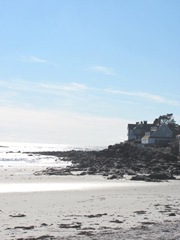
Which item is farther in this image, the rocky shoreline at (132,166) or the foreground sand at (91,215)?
the rocky shoreline at (132,166)

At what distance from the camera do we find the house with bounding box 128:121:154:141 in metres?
111

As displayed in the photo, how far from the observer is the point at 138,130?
114m

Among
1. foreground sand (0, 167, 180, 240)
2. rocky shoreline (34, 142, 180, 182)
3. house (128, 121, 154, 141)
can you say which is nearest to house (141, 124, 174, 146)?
house (128, 121, 154, 141)

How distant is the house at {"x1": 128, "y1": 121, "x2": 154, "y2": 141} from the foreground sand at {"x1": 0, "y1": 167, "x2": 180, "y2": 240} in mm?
89690

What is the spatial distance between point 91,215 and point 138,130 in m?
99.7

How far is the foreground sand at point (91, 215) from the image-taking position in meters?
11.5

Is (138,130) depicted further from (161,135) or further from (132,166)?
(132,166)

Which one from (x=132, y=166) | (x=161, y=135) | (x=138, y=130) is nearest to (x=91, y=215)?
(x=132, y=166)

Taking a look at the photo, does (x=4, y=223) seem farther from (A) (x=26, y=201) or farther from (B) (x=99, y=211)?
(A) (x=26, y=201)

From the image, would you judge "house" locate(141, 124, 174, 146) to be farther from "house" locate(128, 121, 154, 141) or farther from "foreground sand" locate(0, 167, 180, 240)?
"foreground sand" locate(0, 167, 180, 240)

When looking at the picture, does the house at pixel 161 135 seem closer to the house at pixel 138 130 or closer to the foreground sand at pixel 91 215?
the house at pixel 138 130

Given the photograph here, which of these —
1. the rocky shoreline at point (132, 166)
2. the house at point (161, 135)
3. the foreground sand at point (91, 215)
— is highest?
the house at point (161, 135)

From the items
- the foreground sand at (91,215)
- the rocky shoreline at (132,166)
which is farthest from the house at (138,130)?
the foreground sand at (91,215)

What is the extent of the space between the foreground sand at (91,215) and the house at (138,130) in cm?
8969
